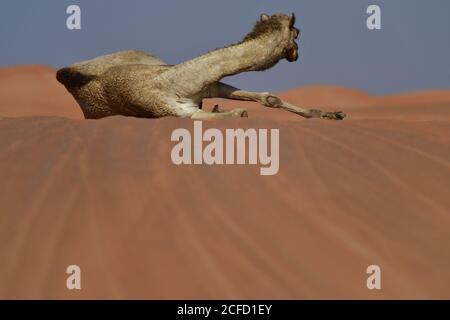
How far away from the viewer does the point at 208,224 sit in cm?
597

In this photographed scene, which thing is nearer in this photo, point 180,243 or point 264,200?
point 180,243

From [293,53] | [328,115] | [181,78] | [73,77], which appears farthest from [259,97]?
[73,77]

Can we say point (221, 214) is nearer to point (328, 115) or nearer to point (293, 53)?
point (328, 115)

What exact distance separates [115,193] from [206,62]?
147 inches

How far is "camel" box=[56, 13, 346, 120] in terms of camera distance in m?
9.67

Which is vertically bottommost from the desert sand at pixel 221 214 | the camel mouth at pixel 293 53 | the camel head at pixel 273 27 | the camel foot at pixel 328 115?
the desert sand at pixel 221 214

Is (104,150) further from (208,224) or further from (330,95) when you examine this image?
(330,95)

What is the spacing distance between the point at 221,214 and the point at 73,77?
4.58 metres

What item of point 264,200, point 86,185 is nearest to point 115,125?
point 86,185

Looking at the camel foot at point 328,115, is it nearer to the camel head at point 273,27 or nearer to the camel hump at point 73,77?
the camel head at point 273,27

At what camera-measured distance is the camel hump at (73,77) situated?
1009 centimetres

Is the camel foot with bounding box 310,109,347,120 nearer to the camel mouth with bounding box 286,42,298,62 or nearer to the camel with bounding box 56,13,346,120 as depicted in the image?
the camel with bounding box 56,13,346,120

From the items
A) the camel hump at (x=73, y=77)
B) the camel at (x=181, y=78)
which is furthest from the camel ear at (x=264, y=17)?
the camel hump at (x=73, y=77)

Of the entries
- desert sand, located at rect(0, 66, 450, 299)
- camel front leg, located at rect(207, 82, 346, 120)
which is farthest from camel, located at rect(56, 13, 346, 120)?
desert sand, located at rect(0, 66, 450, 299)
